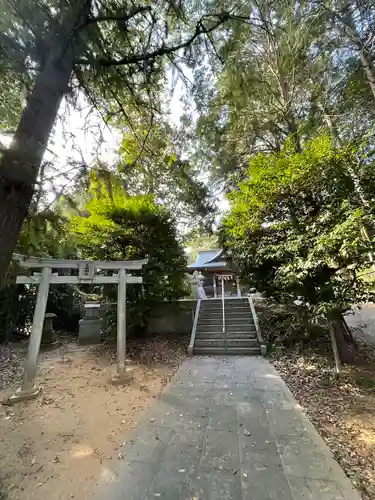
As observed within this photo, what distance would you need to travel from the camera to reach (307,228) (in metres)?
4.72

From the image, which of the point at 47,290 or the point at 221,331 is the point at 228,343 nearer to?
the point at 221,331

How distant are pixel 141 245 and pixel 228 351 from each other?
12.4 feet

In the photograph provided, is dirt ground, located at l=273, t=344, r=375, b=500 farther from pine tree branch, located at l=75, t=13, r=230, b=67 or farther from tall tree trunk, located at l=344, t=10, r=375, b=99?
tall tree trunk, located at l=344, t=10, r=375, b=99

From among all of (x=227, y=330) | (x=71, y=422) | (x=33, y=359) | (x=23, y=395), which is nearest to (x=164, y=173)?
(x=33, y=359)

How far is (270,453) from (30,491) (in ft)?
7.64

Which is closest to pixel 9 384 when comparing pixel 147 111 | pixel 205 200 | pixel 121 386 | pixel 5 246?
pixel 121 386

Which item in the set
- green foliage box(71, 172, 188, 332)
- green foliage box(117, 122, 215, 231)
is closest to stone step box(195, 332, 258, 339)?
green foliage box(71, 172, 188, 332)

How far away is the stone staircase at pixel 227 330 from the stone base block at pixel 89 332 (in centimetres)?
320

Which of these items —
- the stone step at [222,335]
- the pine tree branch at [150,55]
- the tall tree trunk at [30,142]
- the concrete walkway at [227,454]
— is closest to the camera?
the tall tree trunk at [30,142]

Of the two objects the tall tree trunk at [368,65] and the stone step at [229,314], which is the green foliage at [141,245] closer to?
the stone step at [229,314]

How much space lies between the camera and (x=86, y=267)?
507cm

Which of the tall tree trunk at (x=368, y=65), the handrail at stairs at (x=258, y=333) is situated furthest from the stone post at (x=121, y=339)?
the tall tree trunk at (x=368, y=65)

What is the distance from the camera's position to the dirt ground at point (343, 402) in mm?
2443

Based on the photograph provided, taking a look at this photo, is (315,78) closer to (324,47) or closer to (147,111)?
(324,47)
